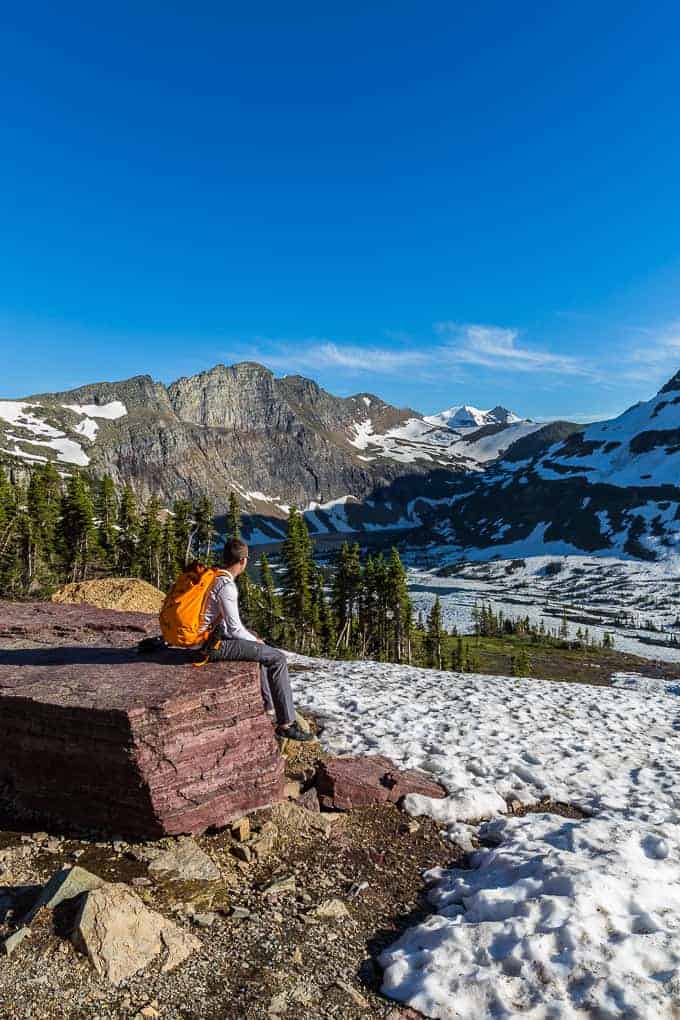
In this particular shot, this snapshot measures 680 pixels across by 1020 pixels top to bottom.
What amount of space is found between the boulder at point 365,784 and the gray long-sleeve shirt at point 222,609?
2927 mm

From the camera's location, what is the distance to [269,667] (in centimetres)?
1005

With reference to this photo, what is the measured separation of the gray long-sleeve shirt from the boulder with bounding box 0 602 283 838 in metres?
0.66

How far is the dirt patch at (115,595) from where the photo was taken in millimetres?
25500

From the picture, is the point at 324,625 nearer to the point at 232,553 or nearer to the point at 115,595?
the point at 115,595

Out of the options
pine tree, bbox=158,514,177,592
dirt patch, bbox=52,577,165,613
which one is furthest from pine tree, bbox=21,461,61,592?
dirt patch, bbox=52,577,165,613

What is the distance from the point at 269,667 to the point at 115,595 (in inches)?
722

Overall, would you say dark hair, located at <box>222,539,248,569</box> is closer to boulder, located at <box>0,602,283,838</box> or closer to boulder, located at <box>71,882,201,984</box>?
boulder, located at <box>0,602,283,838</box>

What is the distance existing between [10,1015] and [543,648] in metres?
144

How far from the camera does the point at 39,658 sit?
11.1m

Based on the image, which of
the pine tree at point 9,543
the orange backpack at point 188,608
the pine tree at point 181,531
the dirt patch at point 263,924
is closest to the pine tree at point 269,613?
the pine tree at point 181,531

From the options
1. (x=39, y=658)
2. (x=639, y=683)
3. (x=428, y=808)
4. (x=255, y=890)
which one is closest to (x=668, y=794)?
(x=428, y=808)

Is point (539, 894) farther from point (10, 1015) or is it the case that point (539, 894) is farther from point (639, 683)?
point (639, 683)

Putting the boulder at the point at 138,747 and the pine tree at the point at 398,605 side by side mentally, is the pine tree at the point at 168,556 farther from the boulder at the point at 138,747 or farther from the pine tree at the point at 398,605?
the boulder at the point at 138,747

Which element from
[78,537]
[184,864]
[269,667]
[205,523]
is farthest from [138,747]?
[78,537]
